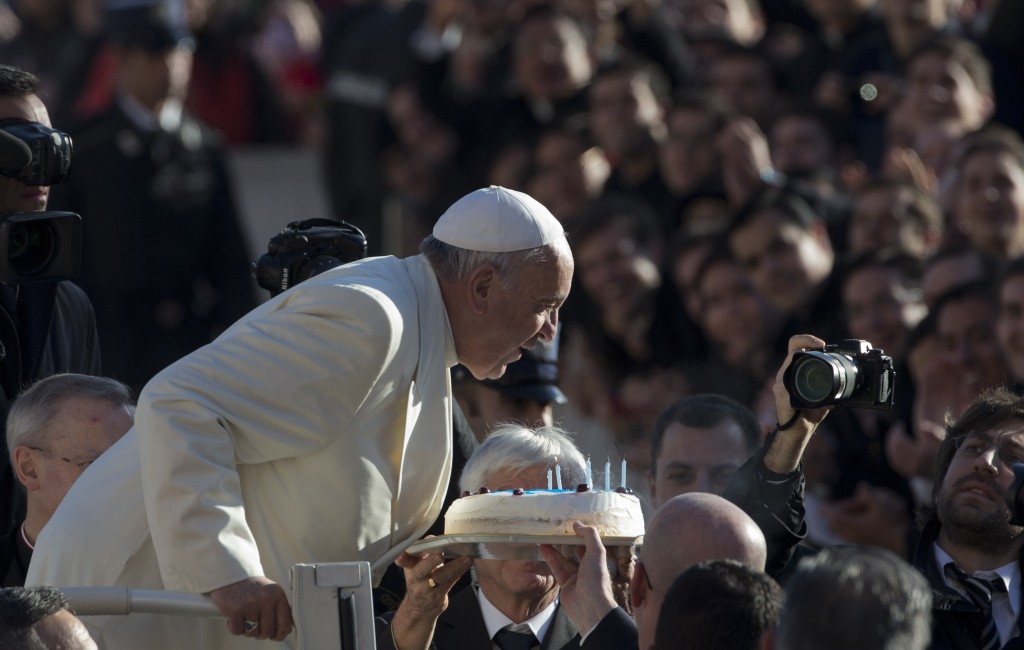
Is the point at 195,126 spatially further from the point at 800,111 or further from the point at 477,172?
the point at 800,111

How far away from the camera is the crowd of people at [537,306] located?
4.06 metres

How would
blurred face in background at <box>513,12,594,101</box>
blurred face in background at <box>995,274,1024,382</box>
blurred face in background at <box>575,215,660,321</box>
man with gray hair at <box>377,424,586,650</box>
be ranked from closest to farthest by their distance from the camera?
man with gray hair at <box>377,424,586,650</box> < blurred face in background at <box>995,274,1024,382</box> < blurred face in background at <box>575,215,660,321</box> < blurred face in background at <box>513,12,594,101</box>

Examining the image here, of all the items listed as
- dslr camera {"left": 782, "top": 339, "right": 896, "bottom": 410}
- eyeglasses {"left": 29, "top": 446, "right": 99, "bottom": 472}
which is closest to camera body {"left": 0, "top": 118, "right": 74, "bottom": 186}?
eyeglasses {"left": 29, "top": 446, "right": 99, "bottom": 472}

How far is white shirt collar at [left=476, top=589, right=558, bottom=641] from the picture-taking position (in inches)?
187

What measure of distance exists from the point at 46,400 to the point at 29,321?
0.66 m

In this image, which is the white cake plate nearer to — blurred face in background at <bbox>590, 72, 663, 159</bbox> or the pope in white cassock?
the pope in white cassock

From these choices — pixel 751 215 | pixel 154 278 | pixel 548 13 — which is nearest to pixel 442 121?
pixel 548 13

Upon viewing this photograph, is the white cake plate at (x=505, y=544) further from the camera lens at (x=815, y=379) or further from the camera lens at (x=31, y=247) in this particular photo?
the camera lens at (x=31, y=247)

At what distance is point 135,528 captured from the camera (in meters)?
4.20

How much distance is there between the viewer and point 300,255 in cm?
489

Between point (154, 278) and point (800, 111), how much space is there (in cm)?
321

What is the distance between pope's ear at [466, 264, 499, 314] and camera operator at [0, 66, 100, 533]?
4.60 ft

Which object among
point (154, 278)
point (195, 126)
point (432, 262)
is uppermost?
point (432, 262)

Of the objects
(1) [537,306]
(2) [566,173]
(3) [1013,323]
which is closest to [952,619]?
(1) [537,306]
